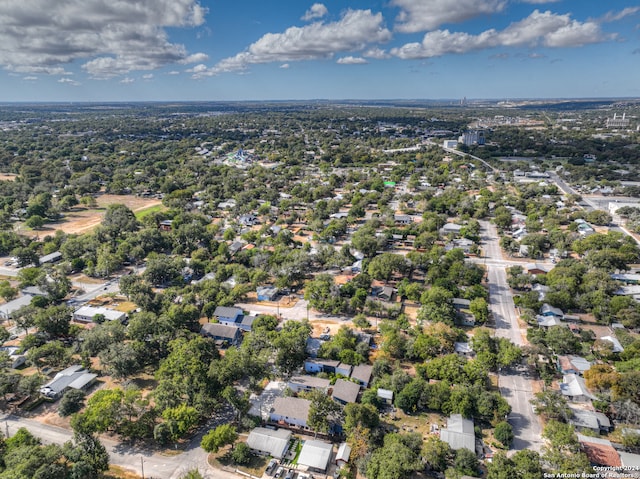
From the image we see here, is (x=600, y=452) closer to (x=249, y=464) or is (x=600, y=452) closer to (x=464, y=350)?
(x=464, y=350)

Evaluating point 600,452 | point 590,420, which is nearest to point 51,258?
point 590,420

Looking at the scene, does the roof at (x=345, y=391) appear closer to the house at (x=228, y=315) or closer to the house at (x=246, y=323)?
the house at (x=246, y=323)

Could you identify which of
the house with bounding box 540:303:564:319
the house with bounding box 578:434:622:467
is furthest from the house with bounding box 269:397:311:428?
the house with bounding box 540:303:564:319

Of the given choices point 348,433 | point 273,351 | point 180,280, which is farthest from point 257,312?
point 348,433

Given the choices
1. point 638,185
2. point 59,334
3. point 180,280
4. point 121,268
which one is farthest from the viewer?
point 638,185

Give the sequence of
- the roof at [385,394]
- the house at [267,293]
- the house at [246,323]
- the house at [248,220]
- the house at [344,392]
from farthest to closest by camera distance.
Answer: the house at [248,220]
the house at [267,293]
the house at [246,323]
the roof at [385,394]
the house at [344,392]

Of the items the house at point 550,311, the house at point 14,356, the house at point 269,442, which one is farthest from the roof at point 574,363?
the house at point 14,356

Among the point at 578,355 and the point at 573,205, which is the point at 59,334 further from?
the point at 573,205
